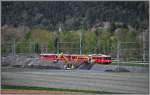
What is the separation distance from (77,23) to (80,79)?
92 cm

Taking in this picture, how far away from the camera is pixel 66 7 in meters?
7.34

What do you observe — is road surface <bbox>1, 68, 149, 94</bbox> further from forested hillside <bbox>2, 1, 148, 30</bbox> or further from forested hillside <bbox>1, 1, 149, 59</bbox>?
forested hillside <bbox>2, 1, 148, 30</bbox>

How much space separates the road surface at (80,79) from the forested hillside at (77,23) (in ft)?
1.23

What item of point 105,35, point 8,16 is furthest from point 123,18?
point 8,16

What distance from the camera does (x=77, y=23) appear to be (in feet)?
24.2

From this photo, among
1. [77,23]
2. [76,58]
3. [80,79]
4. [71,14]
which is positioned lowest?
[80,79]

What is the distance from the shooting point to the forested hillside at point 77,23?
7.29 m

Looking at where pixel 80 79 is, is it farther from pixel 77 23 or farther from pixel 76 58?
pixel 77 23

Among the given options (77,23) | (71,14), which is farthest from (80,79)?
(71,14)

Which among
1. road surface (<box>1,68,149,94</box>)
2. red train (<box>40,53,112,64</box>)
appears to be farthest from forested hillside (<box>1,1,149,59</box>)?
road surface (<box>1,68,149,94</box>)

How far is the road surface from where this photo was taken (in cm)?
735

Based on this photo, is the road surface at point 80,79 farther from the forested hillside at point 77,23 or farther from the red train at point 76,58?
the forested hillside at point 77,23

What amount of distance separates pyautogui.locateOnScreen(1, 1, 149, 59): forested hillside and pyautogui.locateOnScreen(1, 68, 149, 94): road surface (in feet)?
1.23

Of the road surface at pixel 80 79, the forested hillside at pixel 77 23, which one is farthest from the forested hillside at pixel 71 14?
the road surface at pixel 80 79
